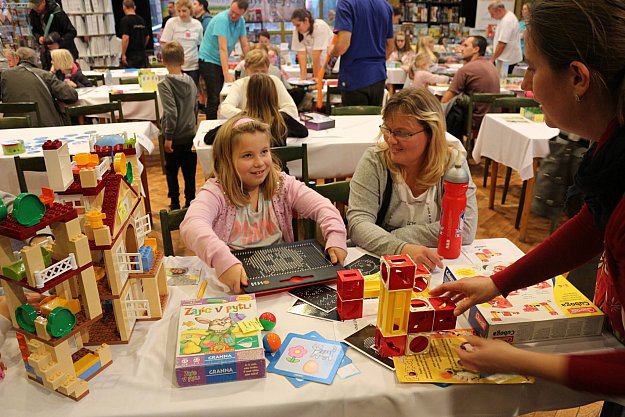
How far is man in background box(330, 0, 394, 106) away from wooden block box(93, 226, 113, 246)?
3407mm

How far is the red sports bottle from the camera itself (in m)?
1.52

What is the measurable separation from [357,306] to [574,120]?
675 millimetres

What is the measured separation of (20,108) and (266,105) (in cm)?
229

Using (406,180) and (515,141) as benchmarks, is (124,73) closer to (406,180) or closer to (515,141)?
(515,141)

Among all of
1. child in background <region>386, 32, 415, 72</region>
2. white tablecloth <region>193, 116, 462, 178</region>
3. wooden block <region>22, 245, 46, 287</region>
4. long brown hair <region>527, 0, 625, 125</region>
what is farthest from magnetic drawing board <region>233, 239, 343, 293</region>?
child in background <region>386, 32, 415, 72</region>

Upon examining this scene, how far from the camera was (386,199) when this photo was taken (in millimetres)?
1945

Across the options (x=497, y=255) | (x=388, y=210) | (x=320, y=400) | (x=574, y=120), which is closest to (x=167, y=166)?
(x=388, y=210)

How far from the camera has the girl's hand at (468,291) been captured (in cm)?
123

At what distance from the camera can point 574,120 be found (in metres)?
0.90

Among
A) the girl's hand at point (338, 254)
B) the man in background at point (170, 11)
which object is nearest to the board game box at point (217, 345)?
the girl's hand at point (338, 254)

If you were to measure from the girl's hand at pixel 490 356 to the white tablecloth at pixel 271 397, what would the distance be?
9 cm

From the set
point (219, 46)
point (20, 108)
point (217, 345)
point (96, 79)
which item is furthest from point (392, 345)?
point (96, 79)

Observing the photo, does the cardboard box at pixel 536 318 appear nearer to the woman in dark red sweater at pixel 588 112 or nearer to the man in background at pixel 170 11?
the woman in dark red sweater at pixel 588 112

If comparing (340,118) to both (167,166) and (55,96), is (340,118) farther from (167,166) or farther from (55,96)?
(55,96)
